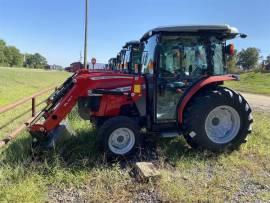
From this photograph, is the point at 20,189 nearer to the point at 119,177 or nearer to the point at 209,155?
the point at 119,177

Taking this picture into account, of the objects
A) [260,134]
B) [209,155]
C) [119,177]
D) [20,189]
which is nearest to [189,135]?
[209,155]

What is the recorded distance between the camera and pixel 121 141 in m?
5.63

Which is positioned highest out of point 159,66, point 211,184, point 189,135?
point 159,66

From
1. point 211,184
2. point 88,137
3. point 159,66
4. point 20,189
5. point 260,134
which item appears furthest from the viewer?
point 260,134

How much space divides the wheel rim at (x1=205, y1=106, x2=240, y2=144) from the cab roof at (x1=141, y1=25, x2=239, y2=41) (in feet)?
4.42

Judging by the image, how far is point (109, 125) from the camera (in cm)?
545

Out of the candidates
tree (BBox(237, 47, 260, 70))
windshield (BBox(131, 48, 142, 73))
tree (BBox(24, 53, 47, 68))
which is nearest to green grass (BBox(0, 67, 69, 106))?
windshield (BBox(131, 48, 142, 73))

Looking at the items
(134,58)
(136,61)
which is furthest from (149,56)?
(134,58)

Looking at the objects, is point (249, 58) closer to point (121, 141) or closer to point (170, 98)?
point (170, 98)

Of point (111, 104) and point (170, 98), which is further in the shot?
point (170, 98)

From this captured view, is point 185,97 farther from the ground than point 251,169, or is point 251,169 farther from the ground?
point 185,97

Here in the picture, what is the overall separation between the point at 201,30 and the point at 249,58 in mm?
56542

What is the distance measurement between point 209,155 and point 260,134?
2.00m

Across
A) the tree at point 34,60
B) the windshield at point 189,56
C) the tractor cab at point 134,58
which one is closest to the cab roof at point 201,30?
the windshield at point 189,56
